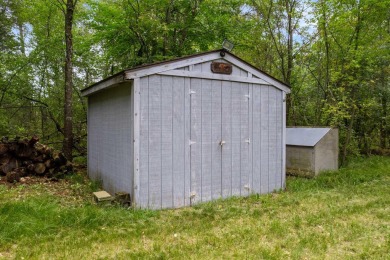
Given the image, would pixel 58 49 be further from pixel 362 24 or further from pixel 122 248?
pixel 362 24

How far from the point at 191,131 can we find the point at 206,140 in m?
0.35

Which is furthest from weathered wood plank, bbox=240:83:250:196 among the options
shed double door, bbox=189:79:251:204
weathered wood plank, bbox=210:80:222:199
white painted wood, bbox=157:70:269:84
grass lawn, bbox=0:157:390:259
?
weathered wood plank, bbox=210:80:222:199

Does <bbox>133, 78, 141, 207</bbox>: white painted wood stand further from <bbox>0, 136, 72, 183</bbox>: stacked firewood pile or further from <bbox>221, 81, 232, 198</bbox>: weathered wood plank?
<bbox>0, 136, 72, 183</bbox>: stacked firewood pile

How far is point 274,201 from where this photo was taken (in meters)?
5.31

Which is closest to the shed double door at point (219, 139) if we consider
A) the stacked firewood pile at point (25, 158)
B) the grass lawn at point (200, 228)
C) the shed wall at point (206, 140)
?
the shed wall at point (206, 140)

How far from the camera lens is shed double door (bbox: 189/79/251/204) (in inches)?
203

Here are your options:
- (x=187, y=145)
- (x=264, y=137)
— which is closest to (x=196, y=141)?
(x=187, y=145)

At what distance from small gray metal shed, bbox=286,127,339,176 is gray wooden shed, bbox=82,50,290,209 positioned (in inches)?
57.5

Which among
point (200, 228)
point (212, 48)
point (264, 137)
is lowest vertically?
point (200, 228)

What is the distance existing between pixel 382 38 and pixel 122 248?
1139 cm

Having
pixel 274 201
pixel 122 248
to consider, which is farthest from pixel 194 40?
pixel 122 248

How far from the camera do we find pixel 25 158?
250 inches

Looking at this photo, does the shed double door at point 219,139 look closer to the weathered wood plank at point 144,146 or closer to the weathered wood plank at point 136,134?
the weathered wood plank at point 144,146

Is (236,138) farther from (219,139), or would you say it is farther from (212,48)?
(212,48)
